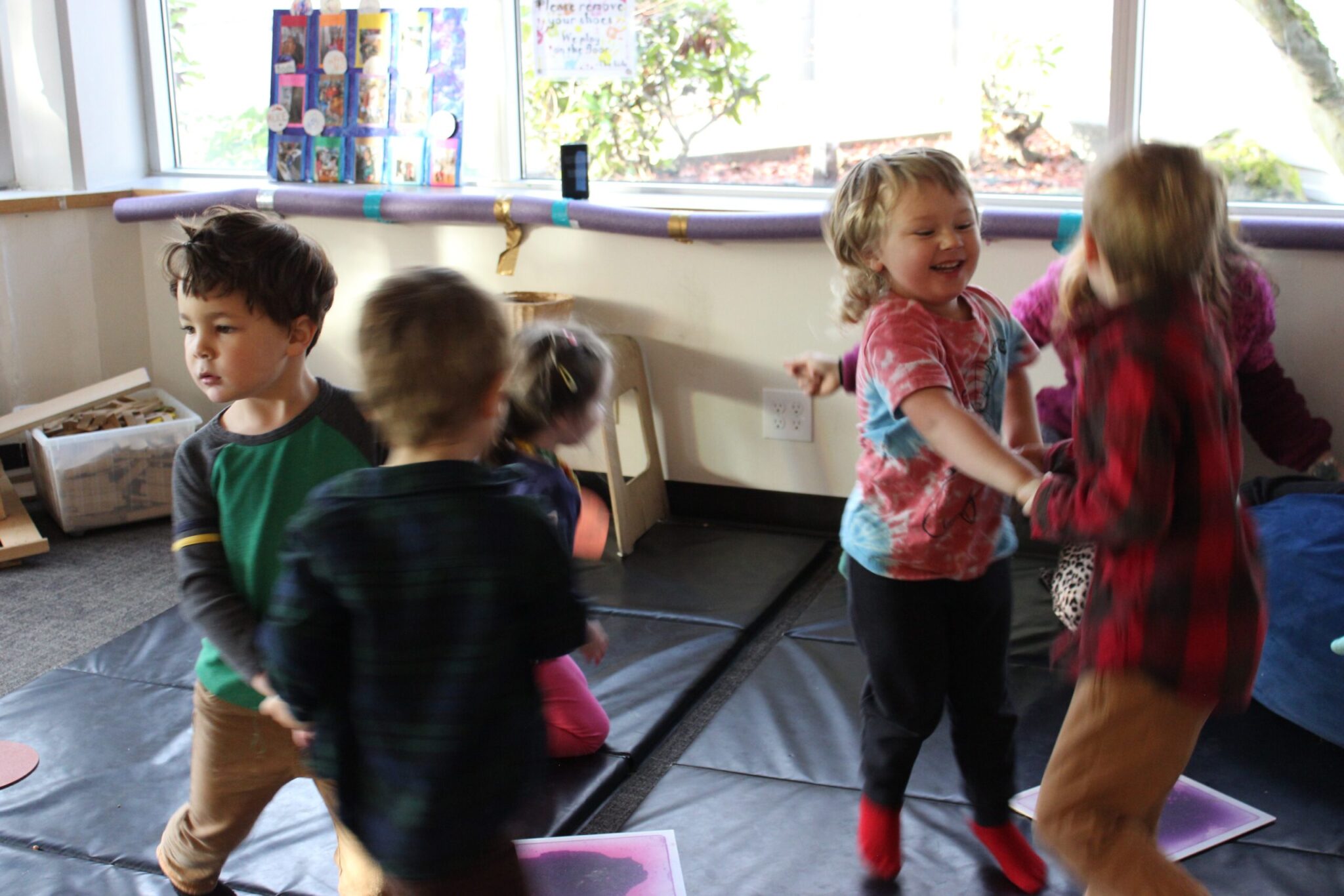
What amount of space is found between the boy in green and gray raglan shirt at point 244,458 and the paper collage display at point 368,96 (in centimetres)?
215

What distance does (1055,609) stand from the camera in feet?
7.88

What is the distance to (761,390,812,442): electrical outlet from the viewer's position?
310 centimetres

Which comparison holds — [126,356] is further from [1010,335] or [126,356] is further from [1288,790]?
[1288,790]

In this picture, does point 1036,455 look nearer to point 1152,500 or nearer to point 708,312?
point 1152,500

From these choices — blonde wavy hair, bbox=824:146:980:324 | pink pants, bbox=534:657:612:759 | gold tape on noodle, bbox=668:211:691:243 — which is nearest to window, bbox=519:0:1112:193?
gold tape on noodle, bbox=668:211:691:243

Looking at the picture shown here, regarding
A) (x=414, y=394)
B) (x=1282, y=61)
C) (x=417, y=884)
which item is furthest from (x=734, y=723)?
(x=1282, y=61)

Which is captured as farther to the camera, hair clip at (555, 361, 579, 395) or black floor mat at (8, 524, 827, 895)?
black floor mat at (8, 524, 827, 895)

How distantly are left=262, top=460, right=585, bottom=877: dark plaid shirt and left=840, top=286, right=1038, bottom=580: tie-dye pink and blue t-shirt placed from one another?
22.9 inches

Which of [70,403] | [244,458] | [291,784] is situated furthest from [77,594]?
[244,458]

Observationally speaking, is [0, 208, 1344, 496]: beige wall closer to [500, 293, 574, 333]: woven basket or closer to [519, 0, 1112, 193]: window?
[500, 293, 574, 333]: woven basket

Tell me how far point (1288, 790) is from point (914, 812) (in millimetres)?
581

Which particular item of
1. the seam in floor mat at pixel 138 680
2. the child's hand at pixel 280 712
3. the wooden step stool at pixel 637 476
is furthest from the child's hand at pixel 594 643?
the wooden step stool at pixel 637 476

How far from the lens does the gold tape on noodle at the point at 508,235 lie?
319 centimetres

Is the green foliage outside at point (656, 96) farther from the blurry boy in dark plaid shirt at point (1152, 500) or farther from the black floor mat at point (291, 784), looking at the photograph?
the blurry boy in dark plaid shirt at point (1152, 500)
